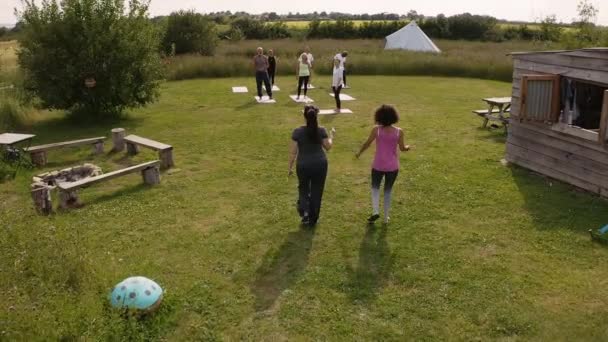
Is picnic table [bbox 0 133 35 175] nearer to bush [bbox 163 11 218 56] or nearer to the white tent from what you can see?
bush [bbox 163 11 218 56]

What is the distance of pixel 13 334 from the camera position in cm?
407

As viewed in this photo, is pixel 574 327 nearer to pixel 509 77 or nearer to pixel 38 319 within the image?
pixel 38 319

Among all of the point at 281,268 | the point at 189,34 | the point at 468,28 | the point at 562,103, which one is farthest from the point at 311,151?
the point at 468,28

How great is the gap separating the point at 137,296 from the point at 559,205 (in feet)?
20.2

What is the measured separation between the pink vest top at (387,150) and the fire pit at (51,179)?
4.64 metres

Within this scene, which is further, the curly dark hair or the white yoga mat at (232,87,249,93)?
the white yoga mat at (232,87,249,93)

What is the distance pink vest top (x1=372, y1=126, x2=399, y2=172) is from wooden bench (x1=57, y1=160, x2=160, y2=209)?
4.09 m

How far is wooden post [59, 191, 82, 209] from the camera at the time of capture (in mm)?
7883

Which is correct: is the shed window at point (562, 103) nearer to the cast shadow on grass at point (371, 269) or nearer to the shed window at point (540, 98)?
the shed window at point (540, 98)

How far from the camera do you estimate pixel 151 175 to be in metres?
8.99

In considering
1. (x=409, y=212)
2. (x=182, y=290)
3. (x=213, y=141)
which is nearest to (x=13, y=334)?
(x=182, y=290)

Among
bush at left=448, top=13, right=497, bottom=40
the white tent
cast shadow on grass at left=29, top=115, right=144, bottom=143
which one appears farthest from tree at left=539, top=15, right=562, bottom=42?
cast shadow on grass at left=29, top=115, right=144, bottom=143

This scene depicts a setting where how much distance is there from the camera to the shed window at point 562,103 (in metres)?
8.66

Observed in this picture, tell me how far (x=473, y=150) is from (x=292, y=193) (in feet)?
15.1
